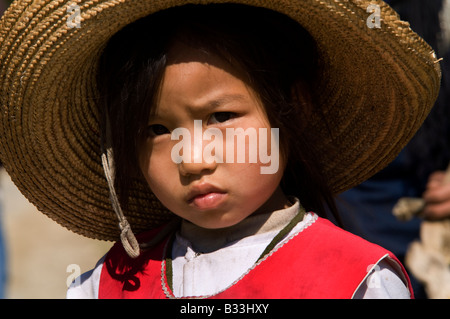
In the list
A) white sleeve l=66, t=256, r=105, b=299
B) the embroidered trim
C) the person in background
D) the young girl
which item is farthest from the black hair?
the person in background

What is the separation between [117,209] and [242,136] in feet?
1.24

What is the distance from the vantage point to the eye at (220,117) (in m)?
1.55

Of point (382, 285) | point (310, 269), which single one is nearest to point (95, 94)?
point (310, 269)

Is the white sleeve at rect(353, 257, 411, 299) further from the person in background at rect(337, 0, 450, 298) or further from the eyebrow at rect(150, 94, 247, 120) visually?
the person in background at rect(337, 0, 450, 298)

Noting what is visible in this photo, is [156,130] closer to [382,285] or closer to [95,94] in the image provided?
[95,94]

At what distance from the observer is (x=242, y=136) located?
1.54 m

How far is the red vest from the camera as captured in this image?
150cm

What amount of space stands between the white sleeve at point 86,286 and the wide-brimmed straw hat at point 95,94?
146mm

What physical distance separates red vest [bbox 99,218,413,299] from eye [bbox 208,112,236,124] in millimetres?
307

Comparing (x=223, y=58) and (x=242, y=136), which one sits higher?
(x=223, y=58)

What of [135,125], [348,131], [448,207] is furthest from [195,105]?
[448,207]

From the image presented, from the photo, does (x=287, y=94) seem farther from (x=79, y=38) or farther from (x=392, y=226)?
(x=392, y=226)

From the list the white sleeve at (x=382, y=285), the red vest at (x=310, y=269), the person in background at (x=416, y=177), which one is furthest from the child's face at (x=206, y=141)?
the person in background at (x=416, y=177)

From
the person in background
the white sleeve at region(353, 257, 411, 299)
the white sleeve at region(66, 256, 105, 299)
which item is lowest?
the white sleeve at region(353, 257, 411, 299)
